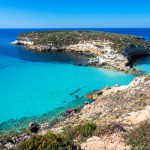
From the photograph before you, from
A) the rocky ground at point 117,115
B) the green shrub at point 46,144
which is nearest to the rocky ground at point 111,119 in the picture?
the rocky ground at point 117,115

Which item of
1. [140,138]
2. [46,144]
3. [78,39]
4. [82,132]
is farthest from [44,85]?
[78,39]

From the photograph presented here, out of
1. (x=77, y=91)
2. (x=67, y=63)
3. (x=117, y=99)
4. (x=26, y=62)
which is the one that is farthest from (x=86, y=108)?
(x=26, y=62)

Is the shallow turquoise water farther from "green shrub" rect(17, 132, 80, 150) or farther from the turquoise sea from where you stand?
"green shrub" rect(17, 132, 80, 150)

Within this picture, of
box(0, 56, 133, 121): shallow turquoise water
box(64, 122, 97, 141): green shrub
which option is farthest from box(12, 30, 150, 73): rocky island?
box(64, 122, 97, 141): green shrub

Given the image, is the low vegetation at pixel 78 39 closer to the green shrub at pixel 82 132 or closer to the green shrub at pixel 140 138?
the green shrub at pixel 82 132

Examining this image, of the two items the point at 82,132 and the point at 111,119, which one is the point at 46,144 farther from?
the point at 111,119

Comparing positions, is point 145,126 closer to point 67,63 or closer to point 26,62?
point 67,63
